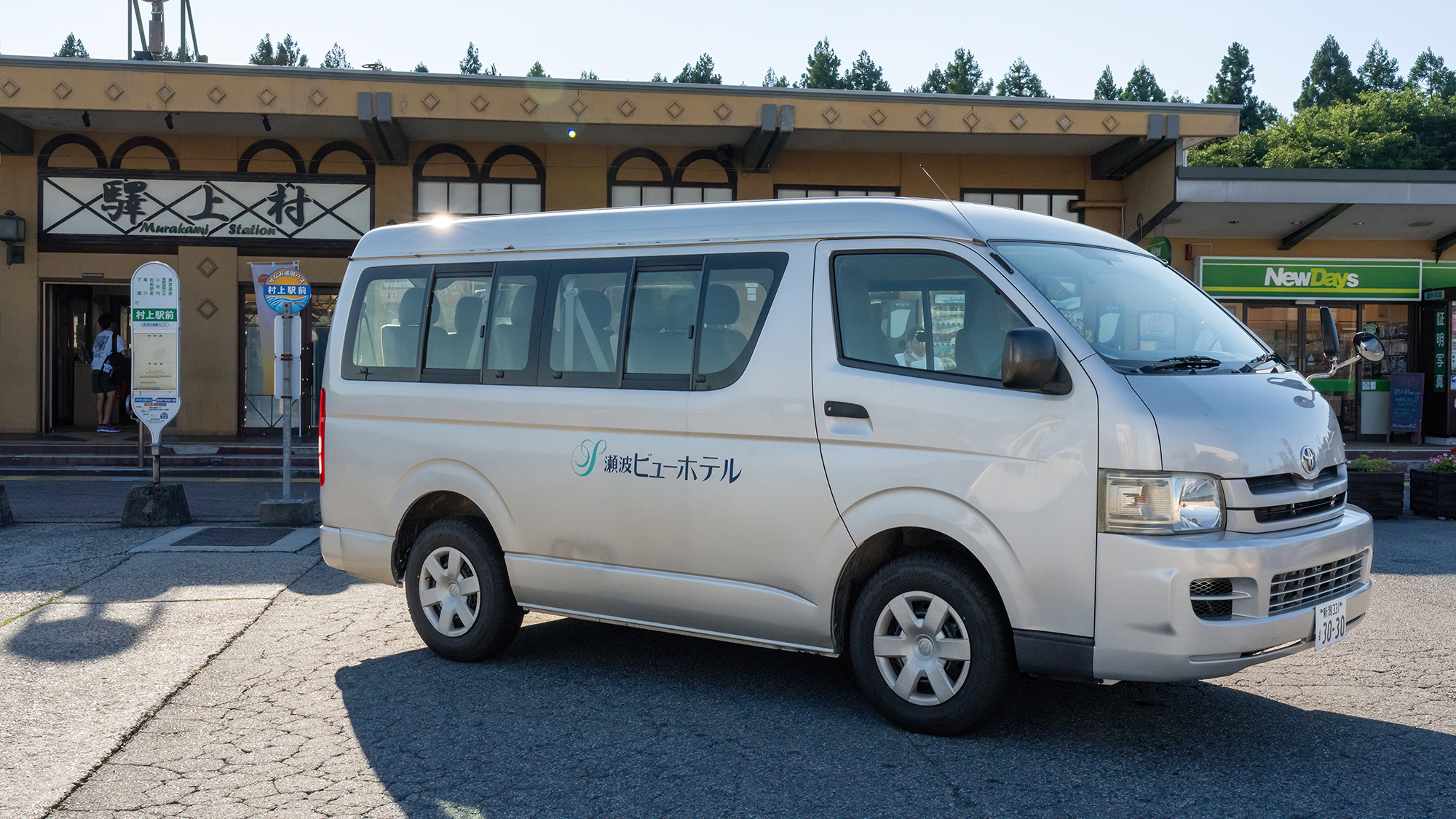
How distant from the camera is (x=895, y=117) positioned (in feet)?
56.1

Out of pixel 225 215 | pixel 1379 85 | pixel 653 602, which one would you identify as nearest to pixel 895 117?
pixel 225 215

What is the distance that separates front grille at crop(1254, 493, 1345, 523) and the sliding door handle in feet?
4.95

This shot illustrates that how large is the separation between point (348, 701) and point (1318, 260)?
60.6 feet

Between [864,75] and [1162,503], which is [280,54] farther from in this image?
[1162,503]

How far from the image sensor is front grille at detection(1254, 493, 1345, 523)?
4355 mm

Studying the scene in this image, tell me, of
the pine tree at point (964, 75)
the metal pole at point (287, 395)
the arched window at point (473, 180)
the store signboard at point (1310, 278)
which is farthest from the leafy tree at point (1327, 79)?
the metal pole at point (287, 395)

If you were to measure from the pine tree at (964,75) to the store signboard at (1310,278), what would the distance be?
75420mm

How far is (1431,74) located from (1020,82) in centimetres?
2928

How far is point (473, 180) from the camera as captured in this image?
18.2m

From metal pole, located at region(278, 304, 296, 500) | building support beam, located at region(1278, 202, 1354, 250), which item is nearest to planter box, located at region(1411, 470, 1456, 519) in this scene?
building support beam, located at region(1278, 202, 1354, 250)

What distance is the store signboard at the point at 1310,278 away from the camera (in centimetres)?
1928

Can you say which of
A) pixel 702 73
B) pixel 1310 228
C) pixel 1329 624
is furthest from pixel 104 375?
pixel 702 73

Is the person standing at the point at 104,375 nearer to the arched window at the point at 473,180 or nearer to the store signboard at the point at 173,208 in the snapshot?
the store signboard at the point at 173,208

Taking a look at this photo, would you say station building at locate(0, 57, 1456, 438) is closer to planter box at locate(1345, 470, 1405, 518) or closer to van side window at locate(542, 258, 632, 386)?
planter box at locate(1345, 470, 1405, 518)
